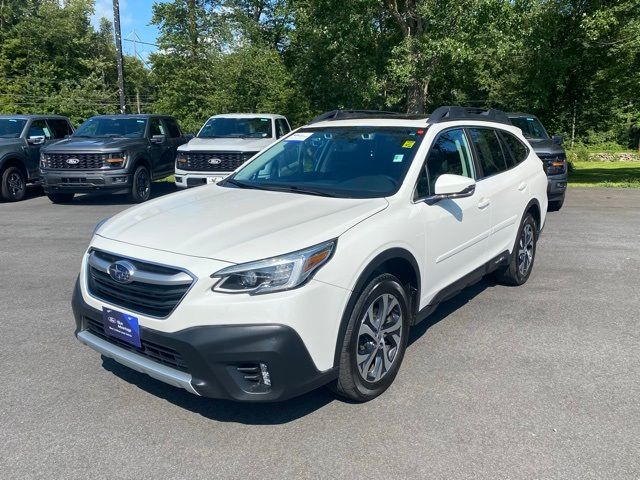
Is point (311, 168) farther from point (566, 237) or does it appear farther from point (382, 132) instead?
point (566, 237)

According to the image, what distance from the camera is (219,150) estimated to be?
1134 cm

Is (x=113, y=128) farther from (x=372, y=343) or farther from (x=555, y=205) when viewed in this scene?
(x=372, y=343)

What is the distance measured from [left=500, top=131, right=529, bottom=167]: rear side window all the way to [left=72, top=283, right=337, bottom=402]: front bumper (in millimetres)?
3496

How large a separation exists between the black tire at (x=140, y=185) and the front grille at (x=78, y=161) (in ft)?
2.51

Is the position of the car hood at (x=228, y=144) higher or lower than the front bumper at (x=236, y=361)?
higher

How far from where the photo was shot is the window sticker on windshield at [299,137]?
4.88m

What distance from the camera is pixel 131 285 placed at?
10.4 feet

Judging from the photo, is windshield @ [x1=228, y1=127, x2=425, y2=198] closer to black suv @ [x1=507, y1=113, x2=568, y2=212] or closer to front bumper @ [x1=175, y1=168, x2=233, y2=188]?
front bumper @ [x1=175, y1=168, x2=233, y2=188]

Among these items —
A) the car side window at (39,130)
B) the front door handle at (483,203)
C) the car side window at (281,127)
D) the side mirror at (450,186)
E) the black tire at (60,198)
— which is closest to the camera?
A: the side mirror at (450,186)

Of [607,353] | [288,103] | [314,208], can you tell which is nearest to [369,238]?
[314,208]

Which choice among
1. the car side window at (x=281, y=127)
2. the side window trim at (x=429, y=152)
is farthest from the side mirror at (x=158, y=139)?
the side window trim at (x=429, y=152)

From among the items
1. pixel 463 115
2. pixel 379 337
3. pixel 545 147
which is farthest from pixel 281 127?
pixel 379 337

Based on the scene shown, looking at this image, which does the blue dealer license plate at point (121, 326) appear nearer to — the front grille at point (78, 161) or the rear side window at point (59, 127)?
the front grille at point (78, 161)

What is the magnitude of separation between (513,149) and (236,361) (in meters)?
4.08
